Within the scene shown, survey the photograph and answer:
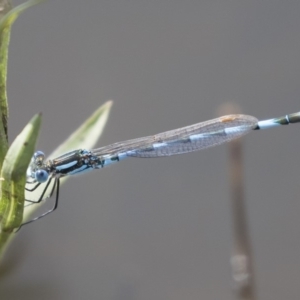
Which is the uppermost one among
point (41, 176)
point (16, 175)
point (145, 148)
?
point (145, 148)

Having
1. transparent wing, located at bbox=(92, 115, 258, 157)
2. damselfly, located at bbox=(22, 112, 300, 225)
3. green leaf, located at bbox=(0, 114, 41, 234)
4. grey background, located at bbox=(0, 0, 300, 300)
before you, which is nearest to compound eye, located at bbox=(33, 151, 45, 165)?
damselfly, located at bbox=(22, 112, 300, 225)

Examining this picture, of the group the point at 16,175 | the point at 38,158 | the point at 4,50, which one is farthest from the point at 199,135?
the point at 16,175

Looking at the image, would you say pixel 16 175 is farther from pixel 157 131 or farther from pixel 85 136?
pixel 157 131

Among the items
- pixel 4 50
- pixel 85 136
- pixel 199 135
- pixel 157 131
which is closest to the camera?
pixel 4 50

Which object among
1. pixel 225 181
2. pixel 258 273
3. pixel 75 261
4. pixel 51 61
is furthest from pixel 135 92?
pixel 258 273

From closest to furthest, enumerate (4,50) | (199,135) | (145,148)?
(4,50)
(145,148)
(199,135)

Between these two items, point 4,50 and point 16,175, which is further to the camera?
point 4,50
